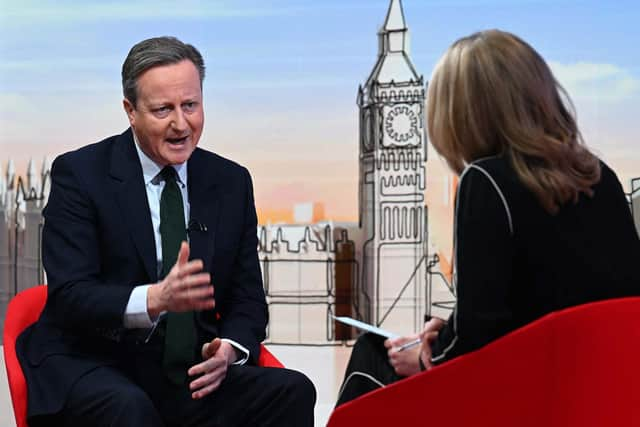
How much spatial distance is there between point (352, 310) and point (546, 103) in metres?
3.85

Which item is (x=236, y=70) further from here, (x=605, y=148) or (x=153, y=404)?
(x=153, y=404)

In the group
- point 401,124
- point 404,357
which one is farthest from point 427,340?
point 401,124

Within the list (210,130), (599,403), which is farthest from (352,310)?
(599,403)

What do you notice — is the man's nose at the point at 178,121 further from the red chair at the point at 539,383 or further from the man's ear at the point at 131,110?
the red chair at the point at 539,383

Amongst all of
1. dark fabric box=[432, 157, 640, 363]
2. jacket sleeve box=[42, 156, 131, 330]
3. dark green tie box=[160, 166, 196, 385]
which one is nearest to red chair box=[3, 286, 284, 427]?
jacket sleeve box=[42, 156, 131, 330]

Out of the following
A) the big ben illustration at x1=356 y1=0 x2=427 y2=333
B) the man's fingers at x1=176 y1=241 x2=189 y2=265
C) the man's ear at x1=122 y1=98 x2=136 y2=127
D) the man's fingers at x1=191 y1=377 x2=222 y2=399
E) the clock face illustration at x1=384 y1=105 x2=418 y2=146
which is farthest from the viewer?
the clock face illustration at x1=384 y1=105 x2=418 y2=146

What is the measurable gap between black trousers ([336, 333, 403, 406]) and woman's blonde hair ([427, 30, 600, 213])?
0.46 metres

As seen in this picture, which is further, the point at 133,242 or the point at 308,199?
the point at 308,199

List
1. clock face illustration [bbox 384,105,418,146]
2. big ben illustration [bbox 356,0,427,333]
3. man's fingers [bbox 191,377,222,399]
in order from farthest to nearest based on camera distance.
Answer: clock face illustration [bbox 384,105,418,146] → big ben illustration [bbox 356,0,427,333] → man's fingers [bbox 191,377,222,399]

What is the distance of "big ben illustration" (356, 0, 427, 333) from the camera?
5.23 meters

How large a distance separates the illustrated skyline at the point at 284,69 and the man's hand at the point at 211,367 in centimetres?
285

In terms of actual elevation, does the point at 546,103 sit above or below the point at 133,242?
above

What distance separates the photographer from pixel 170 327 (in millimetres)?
2346

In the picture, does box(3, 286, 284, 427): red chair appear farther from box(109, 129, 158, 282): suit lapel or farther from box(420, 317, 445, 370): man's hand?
box(420, 317, 445, 370): man's hand
